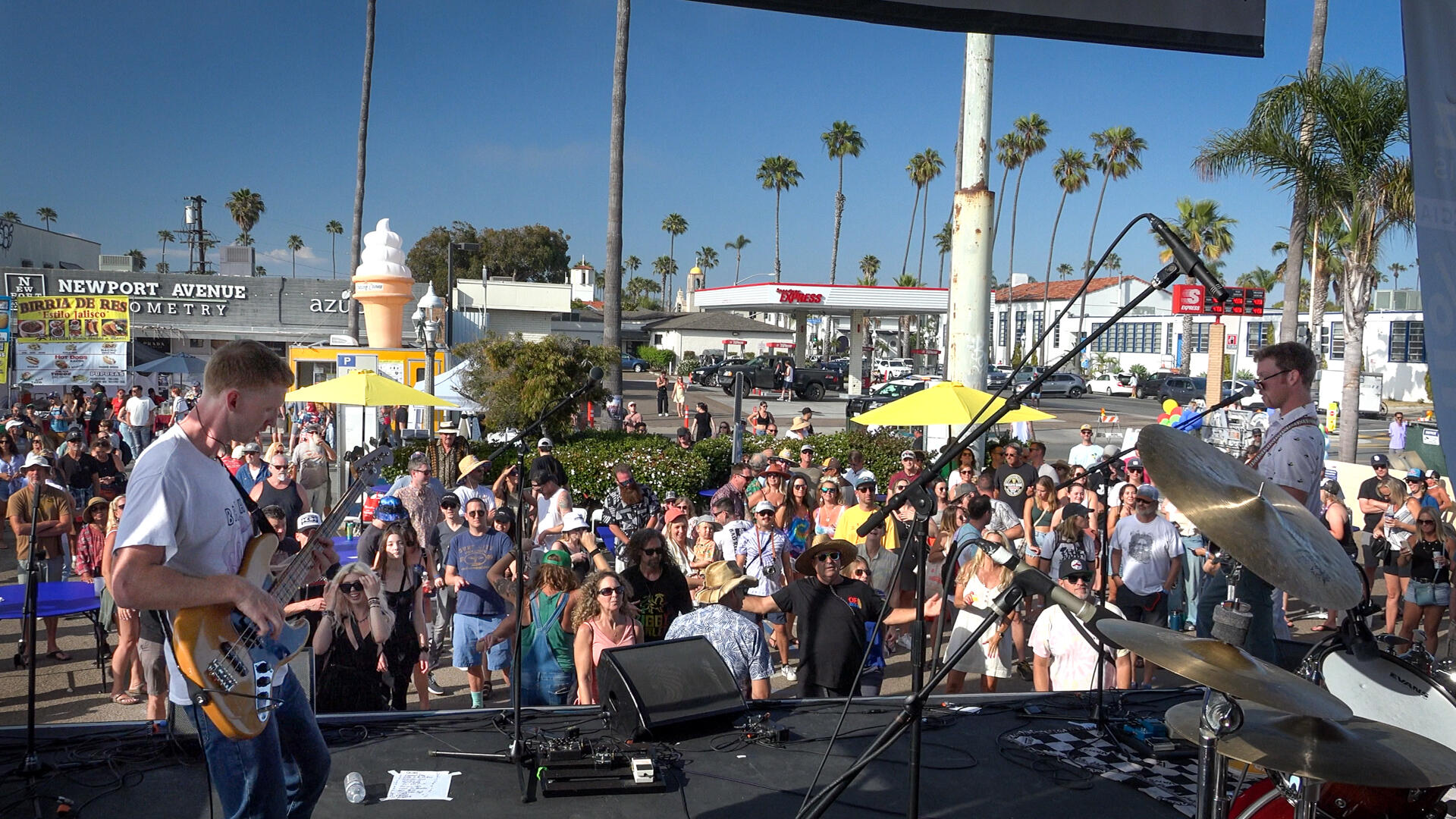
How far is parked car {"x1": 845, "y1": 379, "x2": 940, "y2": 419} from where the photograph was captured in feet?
92.4

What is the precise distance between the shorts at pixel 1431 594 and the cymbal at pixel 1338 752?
22.1 ft

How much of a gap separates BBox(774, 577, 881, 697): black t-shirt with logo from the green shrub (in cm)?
5432

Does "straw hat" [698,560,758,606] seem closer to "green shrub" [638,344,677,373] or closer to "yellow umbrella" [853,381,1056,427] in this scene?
"yellow umbrella" [853,381,1056,427]

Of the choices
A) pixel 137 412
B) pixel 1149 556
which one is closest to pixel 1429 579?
pixel 1149 556

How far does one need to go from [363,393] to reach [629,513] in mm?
3852

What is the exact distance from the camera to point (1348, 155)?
15.0 meters

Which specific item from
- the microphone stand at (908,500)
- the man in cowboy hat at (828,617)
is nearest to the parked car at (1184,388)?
the man in cowboy hat at (828,617)

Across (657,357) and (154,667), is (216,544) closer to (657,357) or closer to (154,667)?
(154,667)

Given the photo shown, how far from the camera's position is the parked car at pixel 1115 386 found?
5147cm

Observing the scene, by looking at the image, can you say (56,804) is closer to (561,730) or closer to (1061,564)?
(561,730)

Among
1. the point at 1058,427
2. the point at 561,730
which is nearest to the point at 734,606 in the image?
the point at 561,730

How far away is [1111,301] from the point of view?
72.1m

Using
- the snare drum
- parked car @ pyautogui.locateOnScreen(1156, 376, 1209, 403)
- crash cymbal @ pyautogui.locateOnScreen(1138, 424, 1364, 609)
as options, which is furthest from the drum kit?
parked car @ pyautogui.locateOnScreen(1156, 376, 1209, 403)

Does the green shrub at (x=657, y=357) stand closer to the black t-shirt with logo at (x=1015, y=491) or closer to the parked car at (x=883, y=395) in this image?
the parked car at (x=883, y=395)
